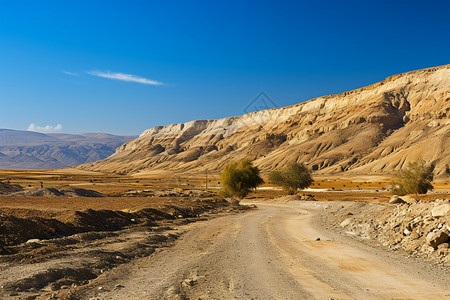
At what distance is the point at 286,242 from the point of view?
18797 millimetres

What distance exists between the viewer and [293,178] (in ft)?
239

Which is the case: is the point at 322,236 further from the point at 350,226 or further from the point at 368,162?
the point at 368,162

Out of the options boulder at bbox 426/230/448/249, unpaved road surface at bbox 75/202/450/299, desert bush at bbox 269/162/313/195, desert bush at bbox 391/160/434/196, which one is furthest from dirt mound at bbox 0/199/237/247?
desert bush at bbox 269/162/313/195

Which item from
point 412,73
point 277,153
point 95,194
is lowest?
point 95,194

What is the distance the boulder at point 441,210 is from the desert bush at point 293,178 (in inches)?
2182

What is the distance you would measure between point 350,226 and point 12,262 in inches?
818

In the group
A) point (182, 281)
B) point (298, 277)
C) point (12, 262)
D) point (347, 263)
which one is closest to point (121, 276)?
point (182, 281)

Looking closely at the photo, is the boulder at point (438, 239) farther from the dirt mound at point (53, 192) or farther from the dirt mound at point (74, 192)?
the dirt mound at point (74, 192)

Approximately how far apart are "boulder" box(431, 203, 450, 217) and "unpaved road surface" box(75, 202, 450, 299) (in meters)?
3.43

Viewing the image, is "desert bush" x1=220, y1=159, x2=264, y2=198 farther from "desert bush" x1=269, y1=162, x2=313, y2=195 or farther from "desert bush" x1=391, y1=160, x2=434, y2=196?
"desert bush" x1=391, y1=160, x2=434, y2=196

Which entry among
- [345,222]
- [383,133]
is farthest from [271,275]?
[383,133]

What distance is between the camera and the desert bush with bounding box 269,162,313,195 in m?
72.4

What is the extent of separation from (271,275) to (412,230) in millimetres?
9807

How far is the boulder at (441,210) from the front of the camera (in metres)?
16.3
